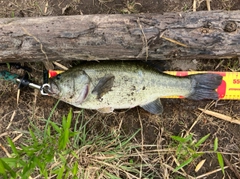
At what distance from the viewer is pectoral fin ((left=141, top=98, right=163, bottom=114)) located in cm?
340

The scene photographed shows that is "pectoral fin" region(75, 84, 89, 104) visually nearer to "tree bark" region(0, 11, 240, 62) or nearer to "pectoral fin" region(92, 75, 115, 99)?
"pectoral fin" region(92, 75, 115, 99)

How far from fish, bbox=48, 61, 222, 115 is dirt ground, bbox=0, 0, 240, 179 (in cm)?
31

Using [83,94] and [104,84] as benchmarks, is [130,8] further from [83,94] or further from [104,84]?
[83,94]

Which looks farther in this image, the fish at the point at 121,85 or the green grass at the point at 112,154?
the green grass at the point at 112,154

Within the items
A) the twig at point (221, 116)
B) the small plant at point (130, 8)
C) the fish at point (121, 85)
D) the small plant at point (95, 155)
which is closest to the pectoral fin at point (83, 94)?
the fish at point (121, 85)

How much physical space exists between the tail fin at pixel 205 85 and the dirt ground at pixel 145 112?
0.27 metres

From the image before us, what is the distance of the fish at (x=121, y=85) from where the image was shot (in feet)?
10.5

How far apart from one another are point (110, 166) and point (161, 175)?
2.19ft

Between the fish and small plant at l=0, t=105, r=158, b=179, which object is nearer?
the fish

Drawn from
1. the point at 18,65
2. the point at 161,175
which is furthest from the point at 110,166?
the point at 18,65

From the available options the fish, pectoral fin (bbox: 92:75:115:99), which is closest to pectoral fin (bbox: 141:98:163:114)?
the fish

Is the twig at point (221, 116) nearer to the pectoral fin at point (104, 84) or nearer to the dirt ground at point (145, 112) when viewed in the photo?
the dirt ground at point (145, 112)

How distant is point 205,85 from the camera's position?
3.28 metres

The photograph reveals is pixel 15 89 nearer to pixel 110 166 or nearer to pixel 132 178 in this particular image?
pixel 110 166
